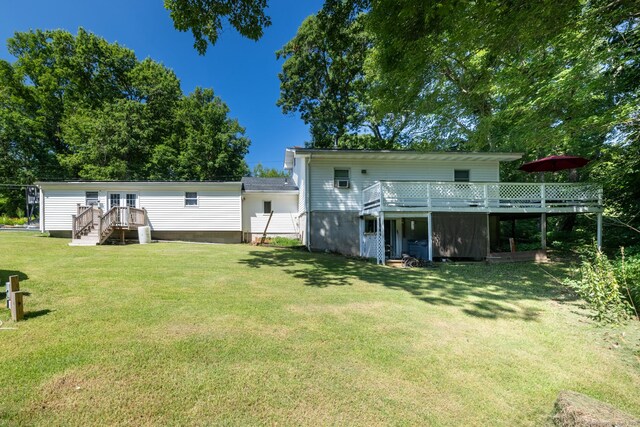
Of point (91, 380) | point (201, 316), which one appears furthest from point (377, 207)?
point (91, 380)

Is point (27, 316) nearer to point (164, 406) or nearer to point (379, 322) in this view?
point (164, 406)

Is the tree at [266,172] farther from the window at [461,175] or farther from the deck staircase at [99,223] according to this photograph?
the window at [461,175]

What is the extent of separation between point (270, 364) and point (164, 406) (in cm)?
117

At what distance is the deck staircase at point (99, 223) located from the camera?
13.7 m

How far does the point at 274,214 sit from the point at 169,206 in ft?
19.1

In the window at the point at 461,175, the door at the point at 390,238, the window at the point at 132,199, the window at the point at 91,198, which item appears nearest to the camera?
the door at the point at 390,238

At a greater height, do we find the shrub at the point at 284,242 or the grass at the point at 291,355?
the shrub at the point at 284,242

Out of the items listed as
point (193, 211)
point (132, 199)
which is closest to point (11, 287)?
point (193, 211)

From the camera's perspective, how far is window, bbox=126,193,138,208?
16328mm

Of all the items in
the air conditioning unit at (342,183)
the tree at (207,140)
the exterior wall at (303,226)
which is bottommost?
the exterior wall at (303,226)

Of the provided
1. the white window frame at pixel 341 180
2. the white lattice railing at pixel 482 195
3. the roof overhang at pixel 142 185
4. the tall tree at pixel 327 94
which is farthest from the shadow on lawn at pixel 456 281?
the tall tree at pixel 327 94

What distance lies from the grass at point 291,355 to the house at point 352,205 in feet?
19.7

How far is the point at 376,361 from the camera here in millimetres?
3795

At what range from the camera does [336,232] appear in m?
14.6
